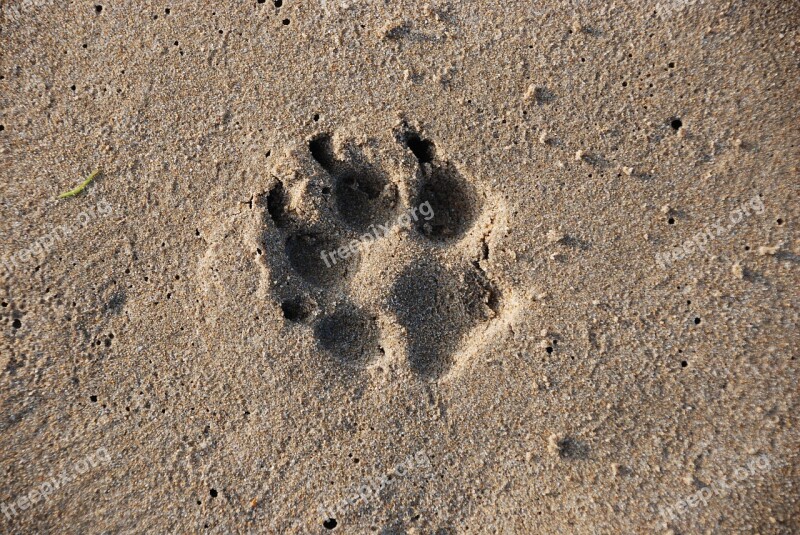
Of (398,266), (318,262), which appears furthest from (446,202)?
(318,262)

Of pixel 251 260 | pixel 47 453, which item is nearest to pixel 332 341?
pixel 251 260

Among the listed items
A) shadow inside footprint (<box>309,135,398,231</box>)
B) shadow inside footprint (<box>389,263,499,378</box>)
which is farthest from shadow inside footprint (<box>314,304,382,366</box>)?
shadow inside footprint (<box>309,135,398,231</box>)

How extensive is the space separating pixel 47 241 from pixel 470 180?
1.49 metres

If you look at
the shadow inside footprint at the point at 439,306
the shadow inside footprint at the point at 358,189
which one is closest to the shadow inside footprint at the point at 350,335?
the shadow inside footprint at the point at 439,306

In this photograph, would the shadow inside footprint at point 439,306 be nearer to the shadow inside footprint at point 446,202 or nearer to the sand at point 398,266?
the sand at point 398,266

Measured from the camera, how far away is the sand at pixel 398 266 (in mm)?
1610

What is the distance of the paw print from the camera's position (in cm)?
169

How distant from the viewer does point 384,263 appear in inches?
66.7

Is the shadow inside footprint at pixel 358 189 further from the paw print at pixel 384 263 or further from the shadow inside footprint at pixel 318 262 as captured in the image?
the shadow inside footprint at pixel 318 262

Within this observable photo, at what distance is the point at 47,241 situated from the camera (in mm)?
1734

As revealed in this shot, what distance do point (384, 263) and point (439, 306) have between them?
240mm

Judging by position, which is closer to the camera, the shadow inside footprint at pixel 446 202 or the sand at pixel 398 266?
the sand at pixel 398 266

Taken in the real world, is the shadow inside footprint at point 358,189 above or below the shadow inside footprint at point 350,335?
above

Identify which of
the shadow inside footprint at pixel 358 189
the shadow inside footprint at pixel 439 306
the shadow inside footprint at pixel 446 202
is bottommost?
the shadow inside footprint at pixel 439 306
